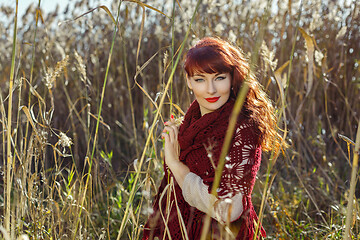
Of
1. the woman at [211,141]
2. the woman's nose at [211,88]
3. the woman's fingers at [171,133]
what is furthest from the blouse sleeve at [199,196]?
the woman's nose at [211,88]

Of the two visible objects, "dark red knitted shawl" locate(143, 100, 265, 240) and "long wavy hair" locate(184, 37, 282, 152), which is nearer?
"dark red knitted shawl" locate(143, 100, 265, 240)

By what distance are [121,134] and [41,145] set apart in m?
1.51

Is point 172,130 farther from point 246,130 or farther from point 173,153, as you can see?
point 246,130

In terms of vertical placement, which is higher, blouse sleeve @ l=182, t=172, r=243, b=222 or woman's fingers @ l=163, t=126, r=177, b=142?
woman's fingers @ l=163, t=126, r=177, b=142

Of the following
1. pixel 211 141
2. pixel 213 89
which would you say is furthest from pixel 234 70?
pixel 211 141

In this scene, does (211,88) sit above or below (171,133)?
above

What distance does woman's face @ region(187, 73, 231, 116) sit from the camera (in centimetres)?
121

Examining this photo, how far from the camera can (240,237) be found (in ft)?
3.87

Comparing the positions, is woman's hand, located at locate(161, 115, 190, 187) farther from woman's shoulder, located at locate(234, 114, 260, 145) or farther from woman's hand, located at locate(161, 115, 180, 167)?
woman's shoulder, located at locate(234, 114, 260, 145)

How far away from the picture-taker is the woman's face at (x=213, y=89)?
121cm

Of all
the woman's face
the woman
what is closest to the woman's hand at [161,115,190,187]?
the woman

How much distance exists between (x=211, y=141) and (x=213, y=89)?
0.15 m

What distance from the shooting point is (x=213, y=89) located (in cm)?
120

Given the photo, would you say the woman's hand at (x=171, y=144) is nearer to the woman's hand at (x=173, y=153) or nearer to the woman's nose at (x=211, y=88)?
the woman's hand at (x=173, y=153)
